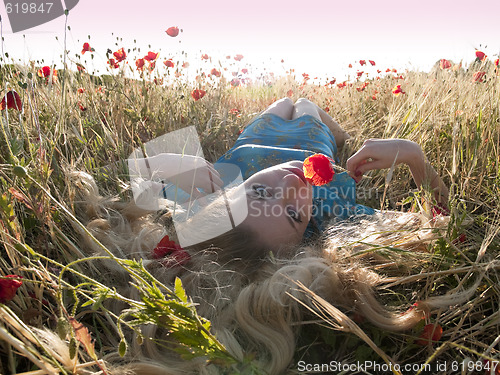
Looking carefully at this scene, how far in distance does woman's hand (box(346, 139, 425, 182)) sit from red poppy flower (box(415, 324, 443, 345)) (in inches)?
38.7

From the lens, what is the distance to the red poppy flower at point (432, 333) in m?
1.06

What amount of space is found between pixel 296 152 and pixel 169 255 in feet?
4.59

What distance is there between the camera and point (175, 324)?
0.80m

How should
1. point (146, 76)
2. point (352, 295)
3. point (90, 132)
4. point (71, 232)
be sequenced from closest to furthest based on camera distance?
point (352, 295)
point (71, 232)
point (90, 132)
point (146, 76)

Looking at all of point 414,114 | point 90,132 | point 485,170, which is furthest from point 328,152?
point 90,132

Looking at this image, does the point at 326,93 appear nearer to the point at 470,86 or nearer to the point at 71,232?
the point at 470,86

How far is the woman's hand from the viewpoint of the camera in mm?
1975

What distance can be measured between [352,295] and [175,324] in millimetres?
695

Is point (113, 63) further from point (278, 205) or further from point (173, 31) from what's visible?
point (278, 205)

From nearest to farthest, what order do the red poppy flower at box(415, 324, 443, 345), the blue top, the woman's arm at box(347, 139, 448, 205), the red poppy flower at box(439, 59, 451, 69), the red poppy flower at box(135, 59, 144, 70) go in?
1. the red poppy flower at box(415, 324, 443, 345)
2. the woman's arm at box(347, 139, 448, 205)
3. the blue top
4. the red poppy flower at box(135, 59, 144, 70)
5. the red poppy flower at box(439, 59, 451, 69)

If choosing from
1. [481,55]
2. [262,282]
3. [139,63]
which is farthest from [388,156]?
[139,63]

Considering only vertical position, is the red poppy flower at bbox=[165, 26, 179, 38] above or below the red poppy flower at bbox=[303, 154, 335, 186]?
→ above

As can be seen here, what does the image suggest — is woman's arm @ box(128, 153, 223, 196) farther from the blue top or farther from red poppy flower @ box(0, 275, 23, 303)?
red poppy flower @ box(0, 275, 23, 303)

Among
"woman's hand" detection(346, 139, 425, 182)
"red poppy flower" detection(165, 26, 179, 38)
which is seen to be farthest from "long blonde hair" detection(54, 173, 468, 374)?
"red poppy flower" detection(165, 26, 179, 38)
